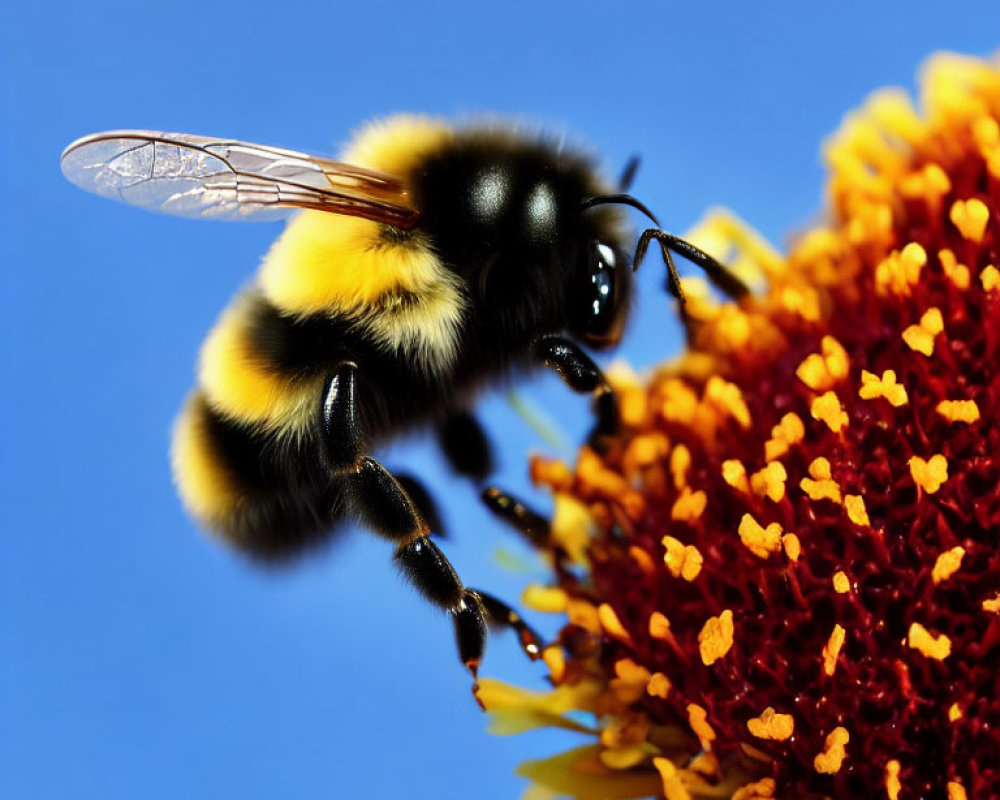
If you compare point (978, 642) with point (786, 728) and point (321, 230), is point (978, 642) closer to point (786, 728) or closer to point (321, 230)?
point (786, 728)

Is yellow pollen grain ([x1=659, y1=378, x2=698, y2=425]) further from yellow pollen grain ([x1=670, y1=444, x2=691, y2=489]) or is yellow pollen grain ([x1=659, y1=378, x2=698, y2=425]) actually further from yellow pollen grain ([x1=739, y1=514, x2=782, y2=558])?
yellow pollen grain ([x1=739, y1=514, x2=782, y2=558])

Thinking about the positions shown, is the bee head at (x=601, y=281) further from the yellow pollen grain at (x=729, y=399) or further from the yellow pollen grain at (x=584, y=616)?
the yellow pollen grain at (x=584, y=616)

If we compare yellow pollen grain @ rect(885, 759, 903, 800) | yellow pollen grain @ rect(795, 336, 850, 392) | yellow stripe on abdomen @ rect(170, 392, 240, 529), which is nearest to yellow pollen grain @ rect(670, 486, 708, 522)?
yellow pollen grain @ rect(795, 336, 850, 392)

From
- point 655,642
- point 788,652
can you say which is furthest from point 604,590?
point 788,652

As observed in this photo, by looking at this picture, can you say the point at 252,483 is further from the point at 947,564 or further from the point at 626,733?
the point at 947,564

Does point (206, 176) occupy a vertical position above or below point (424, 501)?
above

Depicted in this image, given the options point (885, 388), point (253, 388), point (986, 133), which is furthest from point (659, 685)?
point (986, 133)

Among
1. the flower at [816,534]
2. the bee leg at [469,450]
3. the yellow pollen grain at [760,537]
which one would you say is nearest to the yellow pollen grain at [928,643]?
the flower at [816,534]
